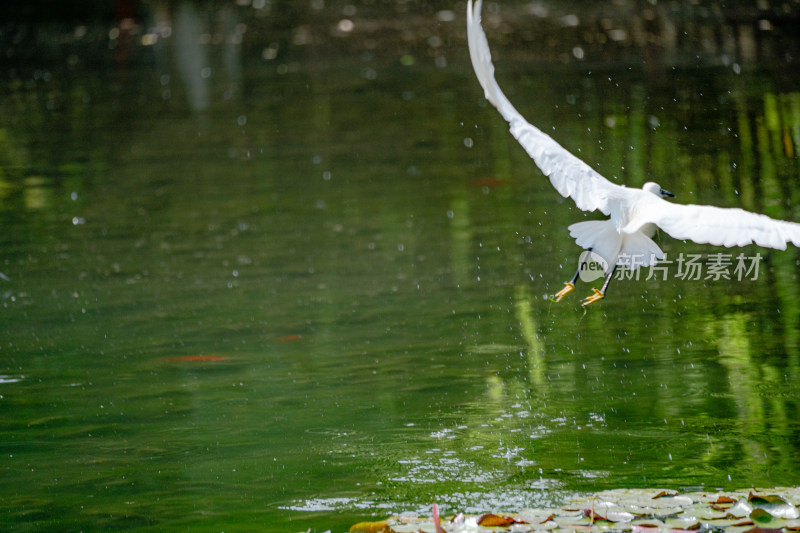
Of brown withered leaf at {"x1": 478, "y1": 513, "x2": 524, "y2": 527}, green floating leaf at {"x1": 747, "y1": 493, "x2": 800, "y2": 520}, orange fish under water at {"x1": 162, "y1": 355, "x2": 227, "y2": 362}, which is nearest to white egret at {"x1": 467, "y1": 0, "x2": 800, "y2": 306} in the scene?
green floating leaf at {"x1": 747, "y1": 493, "x2": 800, "y2": 520}

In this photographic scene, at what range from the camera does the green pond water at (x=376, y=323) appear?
4891 millimetres

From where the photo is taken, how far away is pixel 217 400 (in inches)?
234

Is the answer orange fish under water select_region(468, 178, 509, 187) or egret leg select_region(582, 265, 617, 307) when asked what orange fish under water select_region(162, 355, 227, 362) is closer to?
egret leg select_region(582, 265, 617, 307)

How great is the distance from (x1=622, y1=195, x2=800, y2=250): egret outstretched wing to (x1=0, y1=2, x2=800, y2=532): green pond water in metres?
0.88

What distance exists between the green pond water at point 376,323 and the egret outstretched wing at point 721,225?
88 cm

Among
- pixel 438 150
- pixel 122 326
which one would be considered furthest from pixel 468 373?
pixel 438 150

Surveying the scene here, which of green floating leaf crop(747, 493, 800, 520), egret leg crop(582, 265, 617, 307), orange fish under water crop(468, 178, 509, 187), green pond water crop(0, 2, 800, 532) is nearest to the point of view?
green floating leaf crop(747, 493, 800, 520)

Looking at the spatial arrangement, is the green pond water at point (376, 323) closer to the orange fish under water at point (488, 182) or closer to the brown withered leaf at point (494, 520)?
the orange fish under water at point (488, 182)

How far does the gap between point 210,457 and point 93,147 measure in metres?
8.58

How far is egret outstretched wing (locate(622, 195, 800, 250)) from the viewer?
14.0 ft

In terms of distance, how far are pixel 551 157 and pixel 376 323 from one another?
208cm

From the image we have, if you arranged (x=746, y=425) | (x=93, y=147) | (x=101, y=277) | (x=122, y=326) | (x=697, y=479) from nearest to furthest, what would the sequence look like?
(x=697, y=479) < (x=746, y=425) < (x=122, y=326) < (x=101, y=277) < (x=93, y=147)

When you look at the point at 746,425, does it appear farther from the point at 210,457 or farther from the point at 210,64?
the point at 210,64

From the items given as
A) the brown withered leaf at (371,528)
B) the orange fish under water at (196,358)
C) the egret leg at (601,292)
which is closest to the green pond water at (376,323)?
the orange fish under water at (196,358)
